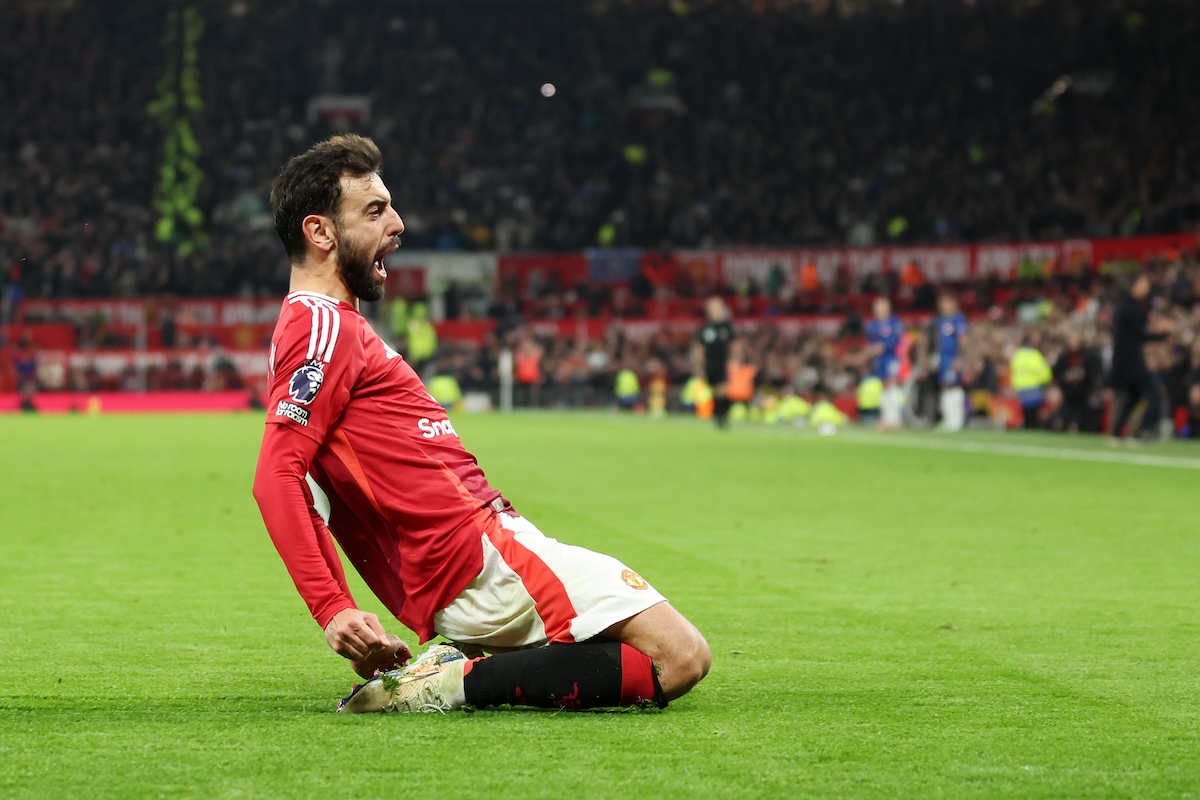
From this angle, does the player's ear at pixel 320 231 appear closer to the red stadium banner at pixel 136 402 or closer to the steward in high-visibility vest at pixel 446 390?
the red stadium banner at pixel 136 402

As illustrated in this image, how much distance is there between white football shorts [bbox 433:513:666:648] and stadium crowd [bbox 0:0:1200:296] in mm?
38426

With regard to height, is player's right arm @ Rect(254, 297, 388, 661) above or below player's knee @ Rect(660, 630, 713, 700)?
above

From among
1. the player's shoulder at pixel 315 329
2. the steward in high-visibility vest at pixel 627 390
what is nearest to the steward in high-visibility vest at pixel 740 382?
the steward in high-visibility vest at pixel 627 390

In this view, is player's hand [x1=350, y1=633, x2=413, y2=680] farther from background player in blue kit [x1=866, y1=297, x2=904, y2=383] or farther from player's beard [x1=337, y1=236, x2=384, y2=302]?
background player in blue kit [x1=866, y1=297, x2=904, y2=383]

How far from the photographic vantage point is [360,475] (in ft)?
14.6

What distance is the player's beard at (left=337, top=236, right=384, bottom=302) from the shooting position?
14.7ft

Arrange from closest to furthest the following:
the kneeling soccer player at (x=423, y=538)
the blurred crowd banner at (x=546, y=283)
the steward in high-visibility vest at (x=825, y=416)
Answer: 1. the kneeling soccer player at (x=423, y=538)
2. the steward in high-visibility vest at (x=825, y=416)
3. the blurred crowd banner at (x=546, y=283)

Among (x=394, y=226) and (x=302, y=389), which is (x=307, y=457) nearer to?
(x=302, y=389)

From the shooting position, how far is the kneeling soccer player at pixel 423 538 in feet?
14.6

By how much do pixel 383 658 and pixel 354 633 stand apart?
0.21m

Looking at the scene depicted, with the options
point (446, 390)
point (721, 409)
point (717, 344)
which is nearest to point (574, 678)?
point (717, 344)

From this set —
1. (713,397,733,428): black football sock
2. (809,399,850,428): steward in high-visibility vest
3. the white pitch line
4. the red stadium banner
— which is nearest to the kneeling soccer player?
the white pitch line

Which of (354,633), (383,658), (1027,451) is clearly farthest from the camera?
(1027,451)

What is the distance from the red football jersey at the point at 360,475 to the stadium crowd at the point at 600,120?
3852cm
